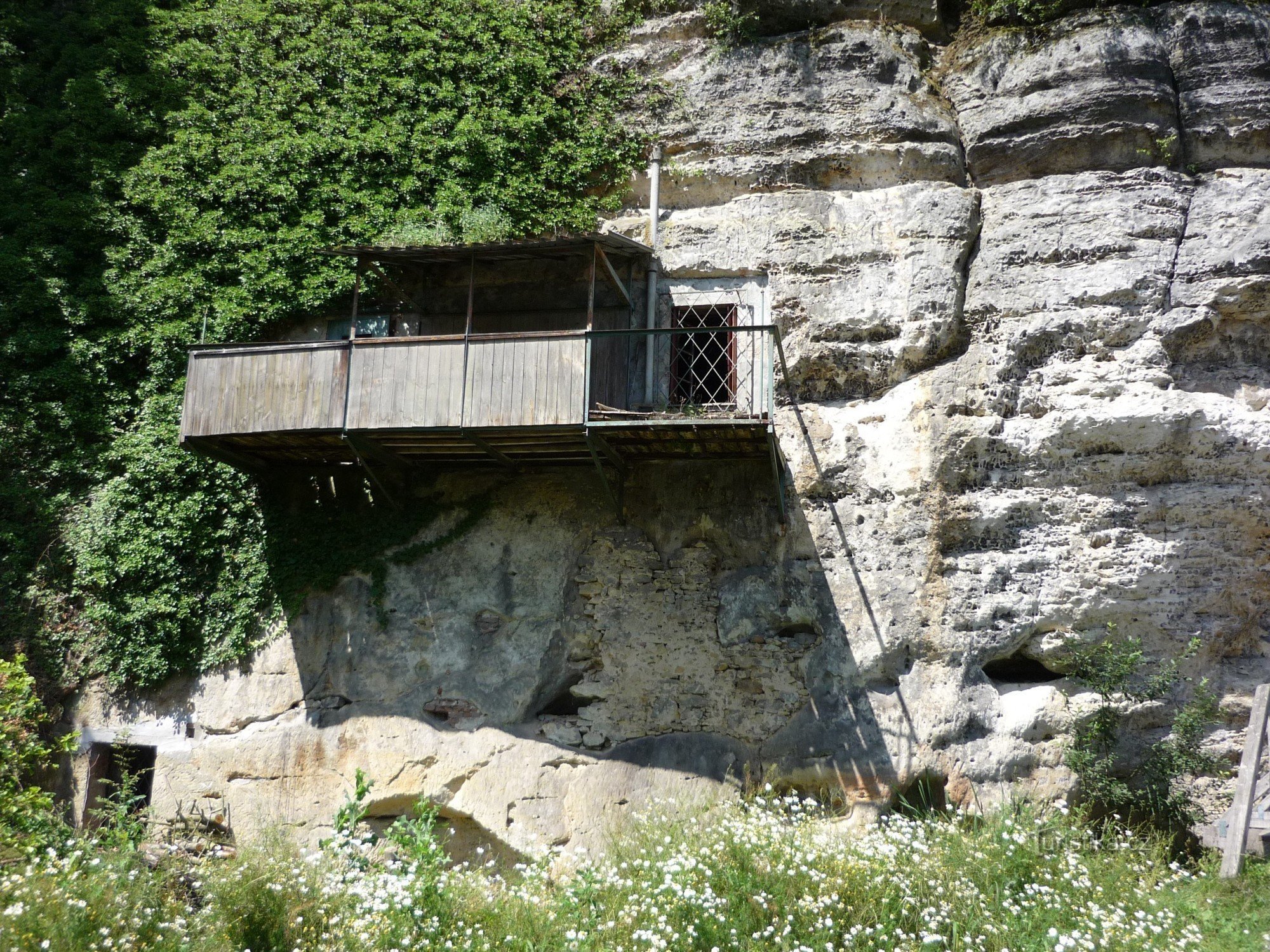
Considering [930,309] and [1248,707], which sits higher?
Result: [930,309]

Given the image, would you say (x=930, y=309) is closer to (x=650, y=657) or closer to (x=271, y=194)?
(x=650, y=657)

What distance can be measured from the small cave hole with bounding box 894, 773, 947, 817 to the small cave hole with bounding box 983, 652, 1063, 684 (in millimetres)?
1185

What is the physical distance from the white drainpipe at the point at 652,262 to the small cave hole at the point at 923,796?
475 cm

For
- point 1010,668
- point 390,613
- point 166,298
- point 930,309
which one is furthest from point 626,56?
point 1010,668

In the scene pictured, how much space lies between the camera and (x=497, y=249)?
10531 mm

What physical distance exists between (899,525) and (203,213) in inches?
370

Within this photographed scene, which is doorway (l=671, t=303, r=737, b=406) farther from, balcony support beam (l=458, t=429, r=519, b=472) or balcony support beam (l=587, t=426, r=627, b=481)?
balcony support beam (l=458, t=429, r=519, b=472)

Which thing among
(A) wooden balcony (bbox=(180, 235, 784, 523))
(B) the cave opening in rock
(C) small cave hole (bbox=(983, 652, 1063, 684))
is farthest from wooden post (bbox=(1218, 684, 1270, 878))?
(B) the cave opening in rock

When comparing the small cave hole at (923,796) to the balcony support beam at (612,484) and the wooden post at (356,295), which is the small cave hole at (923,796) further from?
the wooden post at (356,295)

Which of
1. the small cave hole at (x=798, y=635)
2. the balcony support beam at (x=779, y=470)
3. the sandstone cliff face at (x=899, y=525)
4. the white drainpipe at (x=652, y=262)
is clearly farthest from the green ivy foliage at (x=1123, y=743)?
the white drainpipe at (x=652, y=262)

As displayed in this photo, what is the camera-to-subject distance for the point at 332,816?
10414 millimetres

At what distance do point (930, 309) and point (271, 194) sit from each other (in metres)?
8.14

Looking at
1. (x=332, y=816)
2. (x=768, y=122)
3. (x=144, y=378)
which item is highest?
(x=768, y=122)

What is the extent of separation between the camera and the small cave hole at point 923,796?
9727mm
